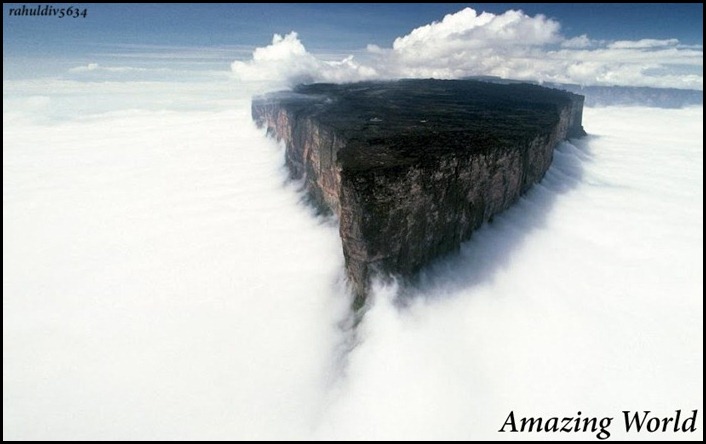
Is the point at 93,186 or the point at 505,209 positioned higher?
the point at 505,209

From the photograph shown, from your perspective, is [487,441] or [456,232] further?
[456,232]

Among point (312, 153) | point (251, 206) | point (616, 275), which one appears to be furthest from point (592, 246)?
point (251, 206)

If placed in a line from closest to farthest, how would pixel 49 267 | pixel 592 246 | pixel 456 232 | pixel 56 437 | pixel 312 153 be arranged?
pixel 56 437 → pixel 456 232 → pixel 592 246 → pixel 49 267 → pixel 312 153

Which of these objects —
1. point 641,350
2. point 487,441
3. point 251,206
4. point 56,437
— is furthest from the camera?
point 251,206

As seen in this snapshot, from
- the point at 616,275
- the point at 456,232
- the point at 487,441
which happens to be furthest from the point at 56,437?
the point at 616,275

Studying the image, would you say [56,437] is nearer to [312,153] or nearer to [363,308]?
[363,308]

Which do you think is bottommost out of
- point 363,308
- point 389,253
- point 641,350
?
point 641,350
